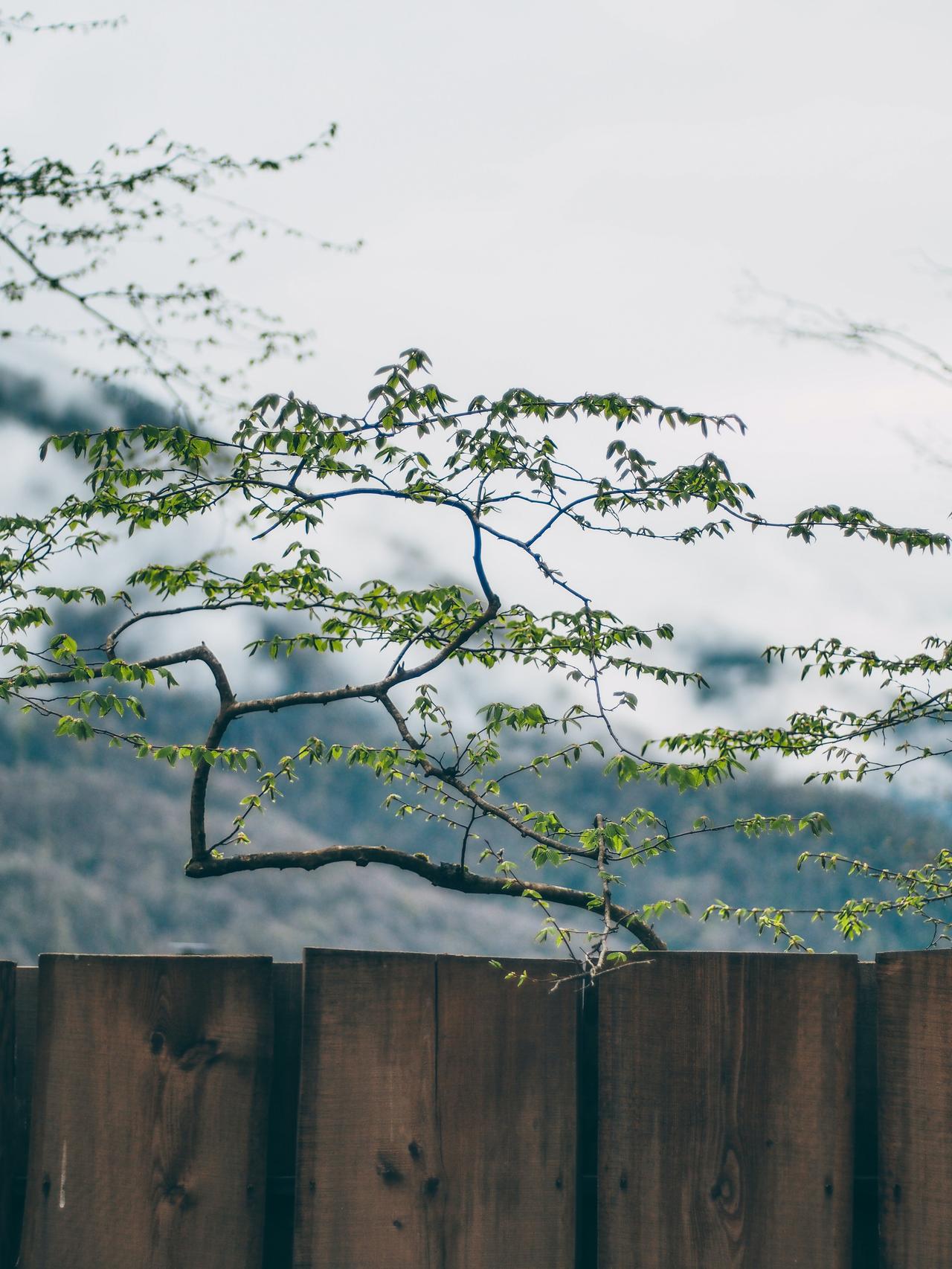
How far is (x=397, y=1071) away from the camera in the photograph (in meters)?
1.72

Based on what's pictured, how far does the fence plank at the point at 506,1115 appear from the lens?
1.69 metres

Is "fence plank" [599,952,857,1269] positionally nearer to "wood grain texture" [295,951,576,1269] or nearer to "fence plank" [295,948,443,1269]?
"wood grain texture" [295,951,576,1269]

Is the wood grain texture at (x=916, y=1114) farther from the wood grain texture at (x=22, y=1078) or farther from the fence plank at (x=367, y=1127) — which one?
the wood grain texture at (x=22, y=1078)

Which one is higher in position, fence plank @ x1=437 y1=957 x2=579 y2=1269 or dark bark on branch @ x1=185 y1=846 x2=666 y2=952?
dark bark on branch @ x1=185 y1=846 x2=666 y2=952

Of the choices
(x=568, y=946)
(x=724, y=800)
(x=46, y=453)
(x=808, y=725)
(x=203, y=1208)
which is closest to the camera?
(x=203, y=1208)

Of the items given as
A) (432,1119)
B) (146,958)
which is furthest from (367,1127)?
(146,958)

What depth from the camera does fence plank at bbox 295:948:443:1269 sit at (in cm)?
169

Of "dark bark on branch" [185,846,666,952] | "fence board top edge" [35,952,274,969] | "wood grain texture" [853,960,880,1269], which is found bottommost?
"wood grain texture" [853,960,880,1269]

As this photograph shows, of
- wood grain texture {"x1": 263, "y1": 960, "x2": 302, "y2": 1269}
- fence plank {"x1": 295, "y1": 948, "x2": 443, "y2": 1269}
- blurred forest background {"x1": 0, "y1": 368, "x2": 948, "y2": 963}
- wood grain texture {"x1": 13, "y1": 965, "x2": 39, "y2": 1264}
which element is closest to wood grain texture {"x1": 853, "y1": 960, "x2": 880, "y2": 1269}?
fence plank {"x1": 295, "y1": 948, "x2": 443, "y2": 1269}

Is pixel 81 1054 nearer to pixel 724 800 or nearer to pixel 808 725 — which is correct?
pixel 808 725

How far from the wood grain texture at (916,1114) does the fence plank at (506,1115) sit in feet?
1.73

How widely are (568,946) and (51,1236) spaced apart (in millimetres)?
998

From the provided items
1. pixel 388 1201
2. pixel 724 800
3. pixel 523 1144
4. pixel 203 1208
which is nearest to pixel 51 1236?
pixel 203 1208

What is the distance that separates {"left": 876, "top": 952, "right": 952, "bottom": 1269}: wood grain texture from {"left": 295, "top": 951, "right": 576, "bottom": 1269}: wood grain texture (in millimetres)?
531
